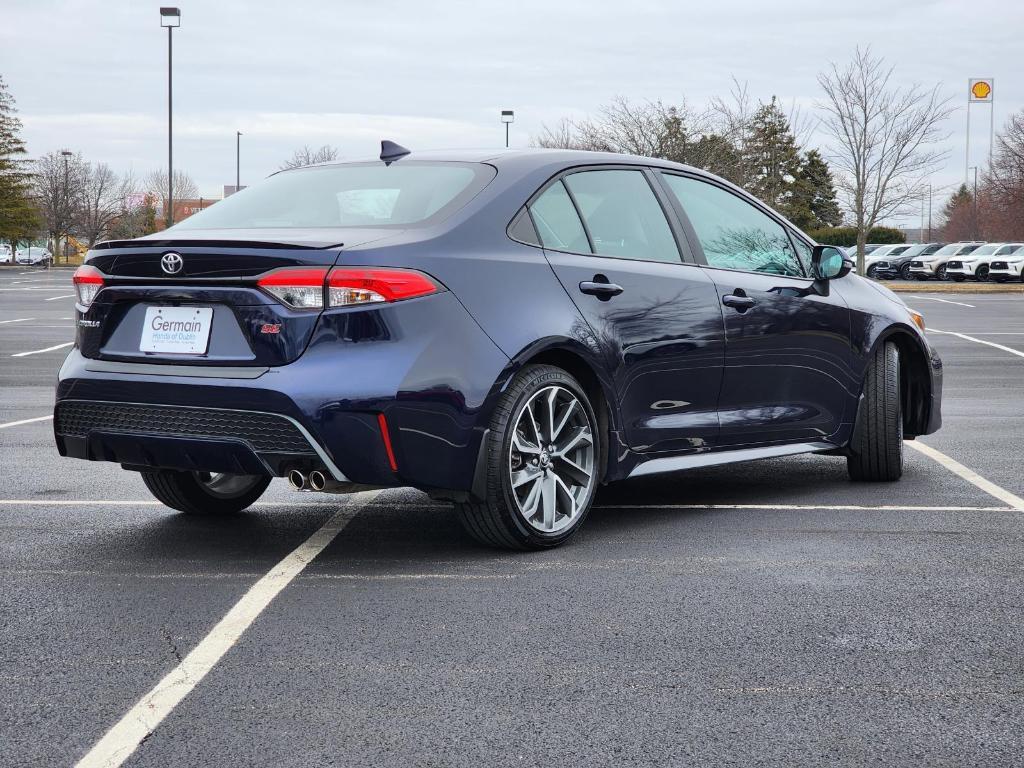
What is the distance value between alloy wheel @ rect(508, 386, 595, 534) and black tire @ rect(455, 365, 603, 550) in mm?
25

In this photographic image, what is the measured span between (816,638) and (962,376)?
1078cm

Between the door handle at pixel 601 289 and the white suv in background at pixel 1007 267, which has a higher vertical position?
the white suv in background at pixel 1007 267

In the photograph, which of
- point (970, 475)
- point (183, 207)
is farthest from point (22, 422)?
point (183, 207)

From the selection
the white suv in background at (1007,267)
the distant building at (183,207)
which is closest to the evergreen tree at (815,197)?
the white suv in background at (1007,267)

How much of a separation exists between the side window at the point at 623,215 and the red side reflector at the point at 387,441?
144 cm

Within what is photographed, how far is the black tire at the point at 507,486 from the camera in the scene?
17.7 feet

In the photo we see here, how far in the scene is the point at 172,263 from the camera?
5297mm

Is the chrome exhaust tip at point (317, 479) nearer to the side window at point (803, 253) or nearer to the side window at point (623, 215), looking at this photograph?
the side window at point (623, 215)

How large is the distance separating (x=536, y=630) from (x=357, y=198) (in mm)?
2158

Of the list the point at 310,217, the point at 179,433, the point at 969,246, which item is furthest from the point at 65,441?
the point at 969,246

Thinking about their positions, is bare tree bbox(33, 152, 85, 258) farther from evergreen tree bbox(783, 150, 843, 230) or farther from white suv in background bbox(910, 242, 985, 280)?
white suv in background bbox(910, 242, 985, 280)

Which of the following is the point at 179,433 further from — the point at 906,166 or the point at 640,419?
the point at 906,166

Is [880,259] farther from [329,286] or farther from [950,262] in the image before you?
[329,286]

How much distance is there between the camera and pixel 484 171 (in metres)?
5.92
